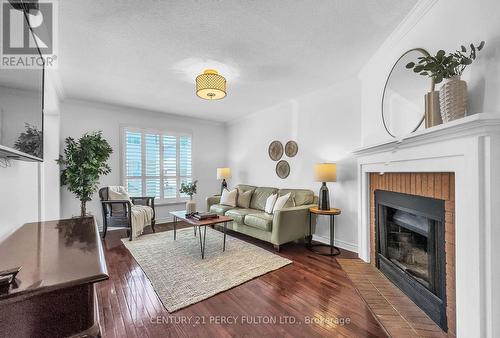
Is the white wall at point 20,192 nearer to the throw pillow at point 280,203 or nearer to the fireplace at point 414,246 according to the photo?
the fireplace at point 414,246

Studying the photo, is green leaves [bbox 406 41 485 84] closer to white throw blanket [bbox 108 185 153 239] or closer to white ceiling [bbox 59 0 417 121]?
white ceiling [bbox 59 0 417 121]

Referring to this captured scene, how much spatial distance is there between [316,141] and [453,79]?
253 cm

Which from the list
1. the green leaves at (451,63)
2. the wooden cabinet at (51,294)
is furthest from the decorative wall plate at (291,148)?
the wooden cabinet at (51,294)

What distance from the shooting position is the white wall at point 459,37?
4.09 ft

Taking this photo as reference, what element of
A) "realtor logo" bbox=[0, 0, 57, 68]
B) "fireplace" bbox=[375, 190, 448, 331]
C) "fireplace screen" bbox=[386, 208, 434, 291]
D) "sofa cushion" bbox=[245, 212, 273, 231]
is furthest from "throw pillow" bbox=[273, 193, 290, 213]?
"realtor logo" bbox=[0, 0, 57, 68]

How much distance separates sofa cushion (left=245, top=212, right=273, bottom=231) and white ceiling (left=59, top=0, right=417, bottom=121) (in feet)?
6.79

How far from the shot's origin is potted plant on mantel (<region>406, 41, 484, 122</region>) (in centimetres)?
132

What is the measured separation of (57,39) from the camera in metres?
2.21

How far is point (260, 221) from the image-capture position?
3.43m

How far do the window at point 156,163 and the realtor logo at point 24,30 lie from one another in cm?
282

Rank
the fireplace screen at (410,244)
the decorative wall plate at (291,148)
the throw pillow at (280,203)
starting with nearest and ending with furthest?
the fireplace screen at (410,244) < the throw pillow at (280,203) < the decorative wall plate at (291,148)

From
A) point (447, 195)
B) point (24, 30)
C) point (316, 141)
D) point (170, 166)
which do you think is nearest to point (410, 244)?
point (447, 195)

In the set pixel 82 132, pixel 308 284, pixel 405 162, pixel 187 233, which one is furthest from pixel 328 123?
pixel 82 132

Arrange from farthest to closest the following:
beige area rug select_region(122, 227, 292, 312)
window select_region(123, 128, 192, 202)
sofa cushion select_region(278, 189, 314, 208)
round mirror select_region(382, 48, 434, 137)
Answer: window select_region(123, 128, 192, 202), sofa cushion select_region(278, 189, 314, 208), beige area rug select_region(122, 227, 292, 312), round mirror select_region(382, 48, 434, 137)
